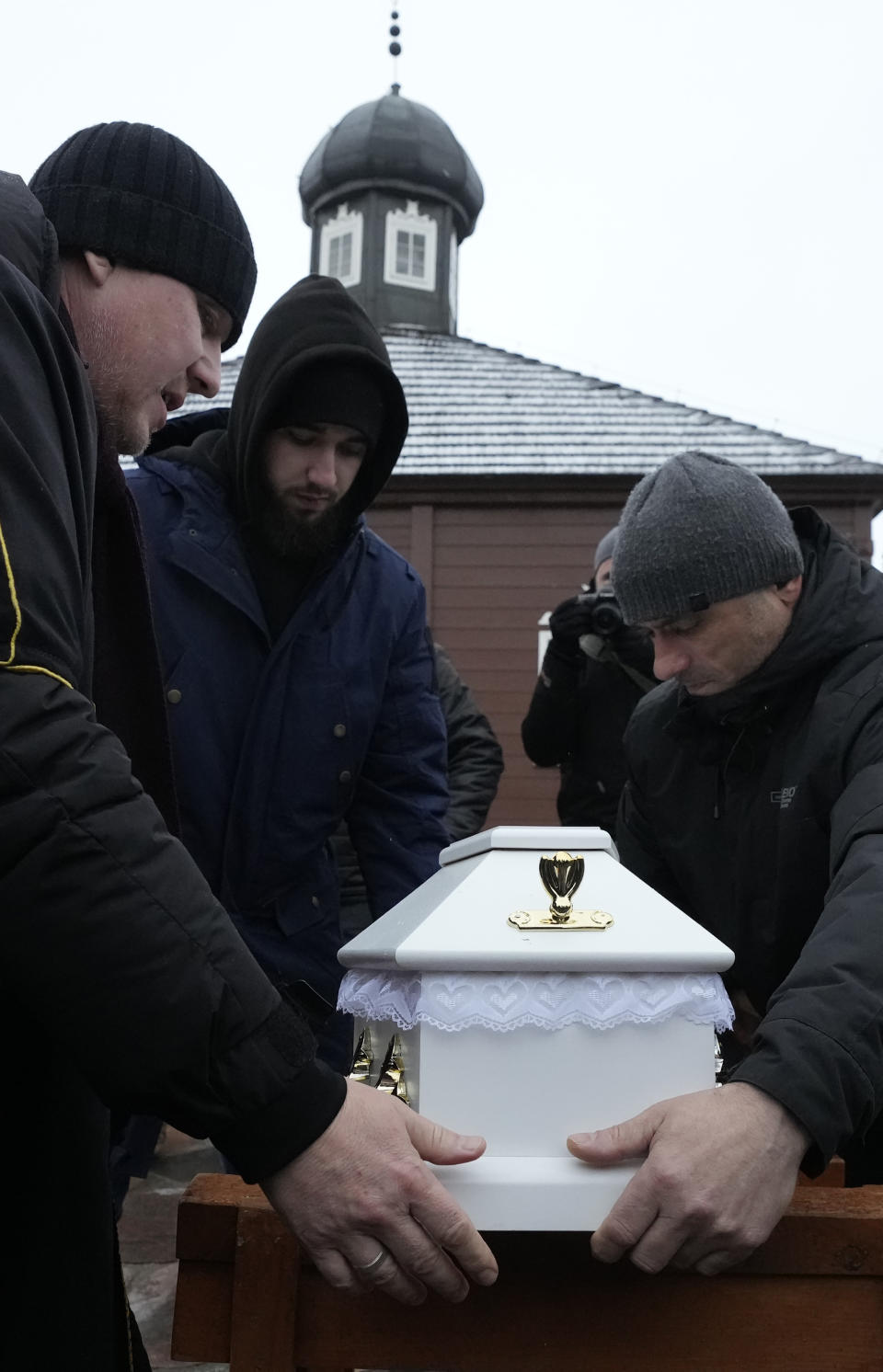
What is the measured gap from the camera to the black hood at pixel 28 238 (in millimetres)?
1134

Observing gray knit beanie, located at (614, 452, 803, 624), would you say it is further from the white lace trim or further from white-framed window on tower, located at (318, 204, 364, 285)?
white-framed window on tower, located at (318, 204, 364, 285)

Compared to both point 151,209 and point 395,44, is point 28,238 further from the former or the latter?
point 395,44

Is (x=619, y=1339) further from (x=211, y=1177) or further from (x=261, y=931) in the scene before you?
(x=261, y=931)

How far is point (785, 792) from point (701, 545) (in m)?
0.41

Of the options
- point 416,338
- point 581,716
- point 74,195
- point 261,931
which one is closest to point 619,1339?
point 261,931

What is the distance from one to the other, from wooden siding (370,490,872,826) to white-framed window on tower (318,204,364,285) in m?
6.68

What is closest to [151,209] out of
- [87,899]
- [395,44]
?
[87,899]

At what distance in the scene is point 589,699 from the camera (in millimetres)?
3572

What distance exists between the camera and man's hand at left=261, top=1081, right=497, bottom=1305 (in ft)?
3.17

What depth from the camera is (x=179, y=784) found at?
82.4 inches

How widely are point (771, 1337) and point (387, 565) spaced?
1.63 metres

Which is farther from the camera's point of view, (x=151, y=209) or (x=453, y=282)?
(x=453, y=282)

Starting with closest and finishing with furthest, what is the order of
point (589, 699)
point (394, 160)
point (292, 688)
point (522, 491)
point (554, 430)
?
point (292, 688) < point (589, 699) < point (522, 491) < point (554, 430) < point (394, 160)

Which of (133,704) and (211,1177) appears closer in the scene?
(211,1177)
